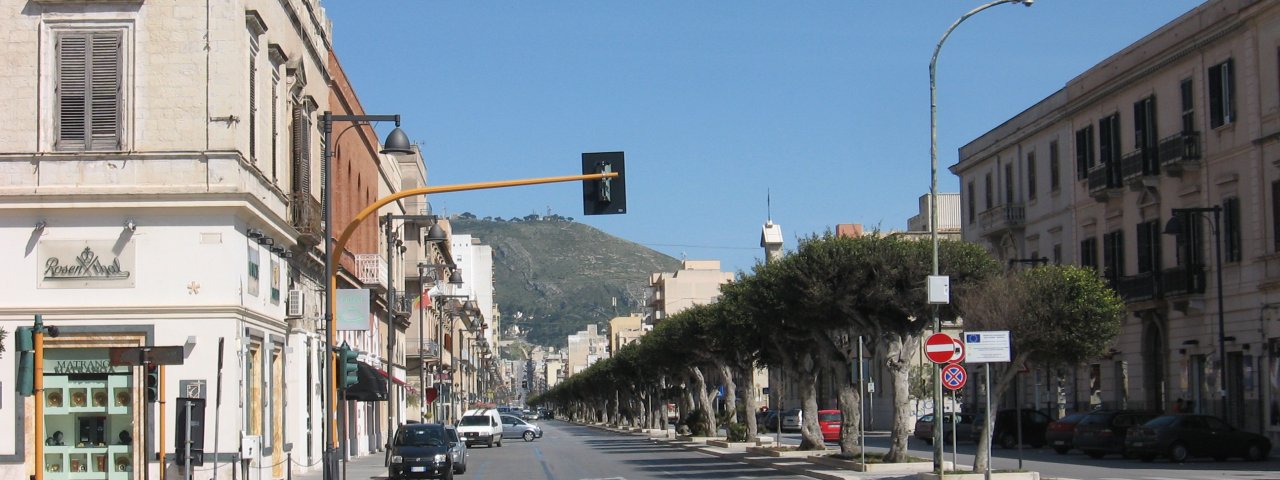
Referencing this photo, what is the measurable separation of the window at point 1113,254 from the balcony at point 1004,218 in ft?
28.1

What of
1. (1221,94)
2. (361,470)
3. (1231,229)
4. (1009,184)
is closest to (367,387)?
(361,470)

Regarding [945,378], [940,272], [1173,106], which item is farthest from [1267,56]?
[945,378]

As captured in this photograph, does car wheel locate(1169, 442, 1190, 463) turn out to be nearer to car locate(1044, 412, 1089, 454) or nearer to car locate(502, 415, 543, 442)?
car locate(1044, 412, 1089, 454)

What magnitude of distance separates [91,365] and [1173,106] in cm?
3526

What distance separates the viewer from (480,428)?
69.3m

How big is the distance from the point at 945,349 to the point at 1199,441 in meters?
16.0

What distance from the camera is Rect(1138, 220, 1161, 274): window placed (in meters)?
50.7

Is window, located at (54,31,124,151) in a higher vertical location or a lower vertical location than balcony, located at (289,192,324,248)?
higher

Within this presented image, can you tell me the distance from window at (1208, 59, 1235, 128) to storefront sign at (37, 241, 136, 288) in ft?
106

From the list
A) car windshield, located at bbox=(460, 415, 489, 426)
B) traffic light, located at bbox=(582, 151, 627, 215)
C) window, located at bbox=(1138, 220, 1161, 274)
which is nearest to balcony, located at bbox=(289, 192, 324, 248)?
traffic light, located at bbox=(582, 151, 627, 215)

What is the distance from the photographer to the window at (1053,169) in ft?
196

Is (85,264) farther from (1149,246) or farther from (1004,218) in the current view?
A: (1004,218)

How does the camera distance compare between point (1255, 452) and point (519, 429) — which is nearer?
point (1255, 452)

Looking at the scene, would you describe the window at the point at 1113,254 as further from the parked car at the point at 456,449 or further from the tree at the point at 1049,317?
Answer: the parked car at the point at 456,449
